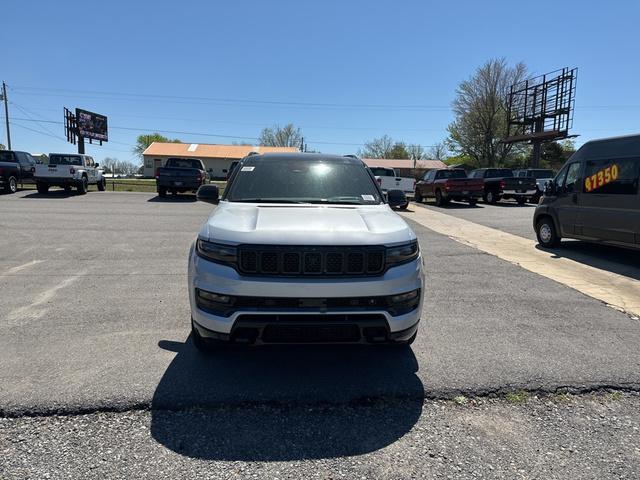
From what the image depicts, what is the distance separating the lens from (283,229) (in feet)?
10.5

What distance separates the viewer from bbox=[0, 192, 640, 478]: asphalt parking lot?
2684 mm

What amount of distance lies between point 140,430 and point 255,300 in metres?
1.09

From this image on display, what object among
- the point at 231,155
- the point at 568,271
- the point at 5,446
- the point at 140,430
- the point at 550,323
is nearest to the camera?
the point at 5,446

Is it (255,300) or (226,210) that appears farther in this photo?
(226,210)

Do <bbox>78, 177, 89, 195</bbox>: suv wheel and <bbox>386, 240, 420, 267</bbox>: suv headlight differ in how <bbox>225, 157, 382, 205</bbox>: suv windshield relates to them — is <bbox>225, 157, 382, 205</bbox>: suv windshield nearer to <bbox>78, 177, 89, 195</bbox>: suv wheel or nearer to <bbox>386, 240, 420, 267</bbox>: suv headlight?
<bbox>386, 240, 420, 267</bbox>: suv headlight

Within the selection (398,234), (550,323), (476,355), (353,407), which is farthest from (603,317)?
(353,407)

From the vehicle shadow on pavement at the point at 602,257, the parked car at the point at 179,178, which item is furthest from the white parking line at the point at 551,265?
the parked car at the point at 179,178

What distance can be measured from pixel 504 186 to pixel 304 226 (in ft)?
70.5

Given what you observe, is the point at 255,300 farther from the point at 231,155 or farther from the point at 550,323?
the point at 231,155

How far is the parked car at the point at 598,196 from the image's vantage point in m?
7.92

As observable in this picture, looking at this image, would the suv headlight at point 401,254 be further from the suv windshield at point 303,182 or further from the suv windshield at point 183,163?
the suv windshield at point 183,163

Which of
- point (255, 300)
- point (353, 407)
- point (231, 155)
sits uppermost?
point (231, 155)

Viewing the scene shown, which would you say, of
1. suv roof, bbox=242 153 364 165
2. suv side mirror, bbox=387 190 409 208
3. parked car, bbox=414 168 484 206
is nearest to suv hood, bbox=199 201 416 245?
suv side mirror, bbox=387 190 409 208

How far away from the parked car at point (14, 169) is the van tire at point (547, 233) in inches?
854
